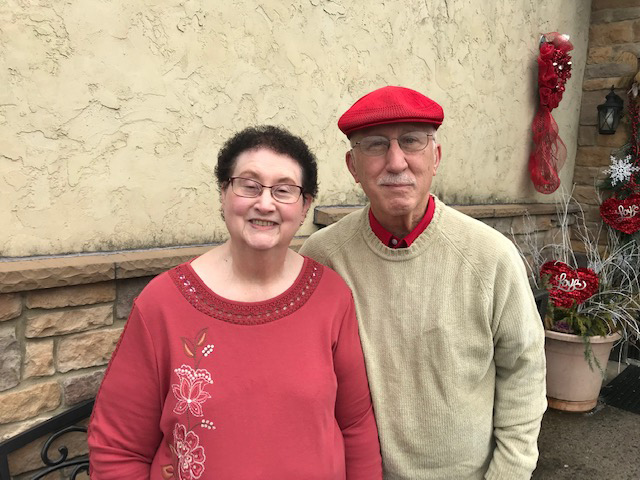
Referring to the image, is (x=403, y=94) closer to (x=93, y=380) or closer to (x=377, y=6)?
(x=93, y=380)

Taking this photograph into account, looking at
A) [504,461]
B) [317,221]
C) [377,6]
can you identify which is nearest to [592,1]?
[377,6]

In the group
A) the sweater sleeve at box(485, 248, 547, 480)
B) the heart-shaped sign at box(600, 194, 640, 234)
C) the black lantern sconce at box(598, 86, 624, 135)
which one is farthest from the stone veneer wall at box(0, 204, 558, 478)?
the black lantern sconce at box(598, 86, 624, 135)

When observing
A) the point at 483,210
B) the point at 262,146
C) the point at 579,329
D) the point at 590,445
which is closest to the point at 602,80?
the point at 483,210

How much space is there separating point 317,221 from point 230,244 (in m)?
1.49

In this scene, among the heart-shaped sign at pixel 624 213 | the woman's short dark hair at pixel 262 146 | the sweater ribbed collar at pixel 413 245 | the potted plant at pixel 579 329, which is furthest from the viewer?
the heart-shaped sign at pixel 624 213

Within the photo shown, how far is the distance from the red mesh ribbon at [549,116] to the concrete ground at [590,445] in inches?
80.0

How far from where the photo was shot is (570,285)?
3.62 meters

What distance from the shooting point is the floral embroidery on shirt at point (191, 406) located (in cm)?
129

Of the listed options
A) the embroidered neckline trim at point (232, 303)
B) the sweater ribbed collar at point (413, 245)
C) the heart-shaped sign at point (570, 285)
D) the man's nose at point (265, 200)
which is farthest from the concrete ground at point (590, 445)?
the man's nose at point (265, 200)

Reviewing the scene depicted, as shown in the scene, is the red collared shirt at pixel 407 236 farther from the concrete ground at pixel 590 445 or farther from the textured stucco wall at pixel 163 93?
the concrete ground at pixel 590 445

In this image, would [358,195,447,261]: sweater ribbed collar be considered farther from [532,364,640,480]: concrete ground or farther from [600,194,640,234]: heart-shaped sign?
[600,194,640,234]: heart-shaped sign

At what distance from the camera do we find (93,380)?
2061 mm

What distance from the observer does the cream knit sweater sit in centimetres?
146

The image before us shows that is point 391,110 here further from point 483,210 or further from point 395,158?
point 483,210
